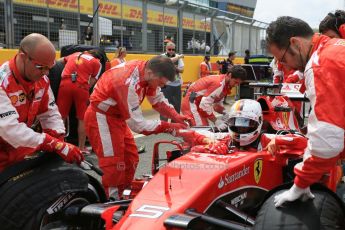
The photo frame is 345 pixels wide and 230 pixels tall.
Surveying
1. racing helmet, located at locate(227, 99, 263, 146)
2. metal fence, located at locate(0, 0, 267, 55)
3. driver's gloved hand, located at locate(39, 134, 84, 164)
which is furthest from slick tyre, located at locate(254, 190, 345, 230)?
metal fence, located at locate(0, 0, 267, 55)

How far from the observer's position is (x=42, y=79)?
3678mm

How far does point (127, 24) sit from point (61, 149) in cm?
1043

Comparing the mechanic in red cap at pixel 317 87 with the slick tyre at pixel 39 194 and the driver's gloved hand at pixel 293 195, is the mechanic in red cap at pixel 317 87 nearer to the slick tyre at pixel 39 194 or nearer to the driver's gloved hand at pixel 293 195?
the driver's gloved hand at pixel 293 195

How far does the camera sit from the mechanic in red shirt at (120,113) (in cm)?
428

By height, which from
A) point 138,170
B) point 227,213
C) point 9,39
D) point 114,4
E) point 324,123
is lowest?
point 138,170

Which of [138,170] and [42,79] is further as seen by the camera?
[138,170]

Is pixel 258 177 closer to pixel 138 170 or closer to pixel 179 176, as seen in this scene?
pixel 179 176

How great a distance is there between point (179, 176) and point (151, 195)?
278 millimetres

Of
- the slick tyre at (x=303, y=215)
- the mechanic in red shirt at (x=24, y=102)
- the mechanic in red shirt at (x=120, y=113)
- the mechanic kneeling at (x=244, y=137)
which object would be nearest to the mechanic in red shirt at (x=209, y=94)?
the mechanic in red shirt at (x=120, y=113)

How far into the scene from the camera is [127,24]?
1331cm

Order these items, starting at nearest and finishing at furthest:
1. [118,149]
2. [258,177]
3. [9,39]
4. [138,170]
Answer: [258,177] → [118,149] → [138,170] → [9,39]

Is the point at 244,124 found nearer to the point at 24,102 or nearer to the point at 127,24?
the point at 24,102

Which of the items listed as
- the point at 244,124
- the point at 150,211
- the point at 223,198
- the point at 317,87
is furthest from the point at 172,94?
the point at 317,87

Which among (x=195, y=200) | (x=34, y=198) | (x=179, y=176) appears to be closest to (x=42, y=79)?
(x=34, y=198)
